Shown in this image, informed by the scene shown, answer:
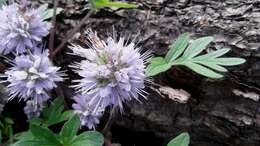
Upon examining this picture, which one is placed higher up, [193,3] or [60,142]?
[193,3]

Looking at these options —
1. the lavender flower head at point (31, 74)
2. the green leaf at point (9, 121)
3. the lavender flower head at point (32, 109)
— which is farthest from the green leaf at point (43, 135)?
the green leaf at point (9, 121)

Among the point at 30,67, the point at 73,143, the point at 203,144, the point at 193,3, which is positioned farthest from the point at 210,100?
the point at 30,67

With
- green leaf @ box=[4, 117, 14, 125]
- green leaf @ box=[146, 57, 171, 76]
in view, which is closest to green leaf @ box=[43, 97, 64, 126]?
green leaf @ box=[4, 117, 14, 125]

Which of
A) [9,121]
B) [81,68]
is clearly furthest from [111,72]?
[9,121]

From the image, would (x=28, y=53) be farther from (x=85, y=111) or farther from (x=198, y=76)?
(x=198, y=76)

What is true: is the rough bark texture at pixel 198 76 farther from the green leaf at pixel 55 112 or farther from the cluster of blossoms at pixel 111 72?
the cluster of blossoms at pixel 111 72

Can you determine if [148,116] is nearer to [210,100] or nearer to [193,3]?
[210,100]

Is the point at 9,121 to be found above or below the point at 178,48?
below
